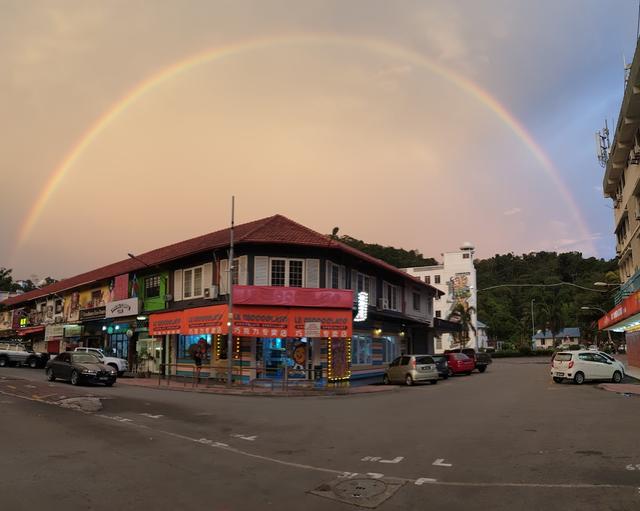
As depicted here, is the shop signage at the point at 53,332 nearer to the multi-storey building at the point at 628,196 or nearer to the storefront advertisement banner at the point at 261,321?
the storefront advertisement banner at the point at 261,321

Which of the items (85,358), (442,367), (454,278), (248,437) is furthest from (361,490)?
(454,278)

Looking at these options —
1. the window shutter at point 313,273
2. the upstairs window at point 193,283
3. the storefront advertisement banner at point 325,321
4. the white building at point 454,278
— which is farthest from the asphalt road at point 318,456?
the white building at point 454,278

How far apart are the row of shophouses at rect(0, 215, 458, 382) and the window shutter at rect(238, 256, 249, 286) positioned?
2.9 inches

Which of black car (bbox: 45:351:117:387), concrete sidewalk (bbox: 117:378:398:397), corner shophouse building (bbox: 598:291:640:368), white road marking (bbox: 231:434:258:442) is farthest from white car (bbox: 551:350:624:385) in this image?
black car (bbox: 45:351:117:387)

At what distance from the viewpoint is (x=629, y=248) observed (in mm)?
40594

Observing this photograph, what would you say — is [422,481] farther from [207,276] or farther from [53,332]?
[53,332]

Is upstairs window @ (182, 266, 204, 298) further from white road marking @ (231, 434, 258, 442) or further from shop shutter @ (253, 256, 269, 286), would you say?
white road marking @ (231, 434, 258, 442)

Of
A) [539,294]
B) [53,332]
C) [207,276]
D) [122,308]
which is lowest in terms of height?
[53,332]

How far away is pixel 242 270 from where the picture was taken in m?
27.8

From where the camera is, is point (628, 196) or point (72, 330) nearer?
point (628, 196)

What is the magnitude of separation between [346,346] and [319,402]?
10215 millimetres

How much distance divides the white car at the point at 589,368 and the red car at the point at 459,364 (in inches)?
408

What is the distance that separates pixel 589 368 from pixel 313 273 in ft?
45.7

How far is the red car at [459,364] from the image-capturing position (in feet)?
118
